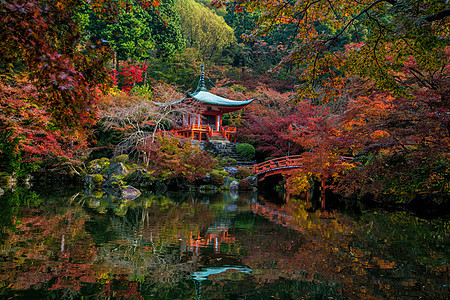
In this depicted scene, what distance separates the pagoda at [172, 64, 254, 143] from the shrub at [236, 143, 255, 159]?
52.9 inches

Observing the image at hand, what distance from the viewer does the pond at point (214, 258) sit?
2846mm

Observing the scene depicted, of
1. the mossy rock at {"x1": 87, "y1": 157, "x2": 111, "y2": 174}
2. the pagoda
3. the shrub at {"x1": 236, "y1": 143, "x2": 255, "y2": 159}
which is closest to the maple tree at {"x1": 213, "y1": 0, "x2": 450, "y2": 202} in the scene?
the shrub at {"x1": 236, "y1": 143, "x2": 255, "y2": 159}

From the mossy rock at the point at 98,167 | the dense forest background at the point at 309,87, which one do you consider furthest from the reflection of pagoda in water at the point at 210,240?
the mossy rock at the point at 98,167

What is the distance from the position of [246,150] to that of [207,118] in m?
4.49

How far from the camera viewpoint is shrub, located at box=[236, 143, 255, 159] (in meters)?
21.0

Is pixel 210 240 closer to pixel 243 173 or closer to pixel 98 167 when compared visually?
pixel 243 173

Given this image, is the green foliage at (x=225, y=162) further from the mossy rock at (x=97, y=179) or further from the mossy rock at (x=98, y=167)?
the mossy rock at (x=97, y=179)

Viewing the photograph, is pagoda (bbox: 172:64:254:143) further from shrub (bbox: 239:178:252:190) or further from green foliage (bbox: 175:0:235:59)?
green foliage (bbox: 175:0:235:59)

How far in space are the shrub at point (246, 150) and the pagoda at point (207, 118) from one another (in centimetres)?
134

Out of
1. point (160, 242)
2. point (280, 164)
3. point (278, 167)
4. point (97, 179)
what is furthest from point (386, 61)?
point (97, 179)

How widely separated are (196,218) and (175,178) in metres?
8.84

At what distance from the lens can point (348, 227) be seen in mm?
6547

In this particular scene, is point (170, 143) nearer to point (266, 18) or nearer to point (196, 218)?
point (196, 218)

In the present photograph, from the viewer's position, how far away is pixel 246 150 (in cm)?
2103
